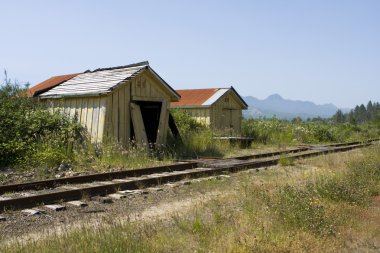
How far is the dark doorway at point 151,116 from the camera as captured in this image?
17.0 m

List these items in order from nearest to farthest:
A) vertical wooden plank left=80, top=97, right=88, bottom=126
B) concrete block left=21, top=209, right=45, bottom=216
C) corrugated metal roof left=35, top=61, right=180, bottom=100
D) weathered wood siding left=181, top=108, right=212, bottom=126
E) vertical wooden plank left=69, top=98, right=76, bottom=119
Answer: concrete block left=21, top=209, right=45, bottom=216 → corrugated metal roof left=35, top=61, right=180, bottom=100 → vertical wooden plank left=80, top=97, right=88, bottom=126 → vertical wooden plank left=69, top=98, right=76, bottom=119 → weathered wood siding left=181, top=108, right=212, bottom=126

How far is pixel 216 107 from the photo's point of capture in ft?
78.3

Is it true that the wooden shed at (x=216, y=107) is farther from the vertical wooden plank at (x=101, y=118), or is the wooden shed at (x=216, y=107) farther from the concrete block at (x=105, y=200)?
the concrete block at (x=105, y=200)

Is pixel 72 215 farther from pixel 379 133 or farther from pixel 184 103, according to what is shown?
pixel 379 133

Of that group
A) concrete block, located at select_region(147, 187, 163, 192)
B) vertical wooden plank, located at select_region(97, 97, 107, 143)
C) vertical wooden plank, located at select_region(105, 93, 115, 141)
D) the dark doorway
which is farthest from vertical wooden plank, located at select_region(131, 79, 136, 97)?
concrete block, located at select_region(147, 187, 163, 192)

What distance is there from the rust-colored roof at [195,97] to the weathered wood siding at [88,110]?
9.47 meters

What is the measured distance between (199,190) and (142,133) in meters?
6.34

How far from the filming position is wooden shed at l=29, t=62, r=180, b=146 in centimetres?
1389

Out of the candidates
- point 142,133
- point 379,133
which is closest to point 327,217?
point 142,133

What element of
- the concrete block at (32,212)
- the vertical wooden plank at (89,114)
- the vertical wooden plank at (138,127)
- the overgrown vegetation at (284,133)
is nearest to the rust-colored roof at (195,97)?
the overgrown vegetation at (284,133)

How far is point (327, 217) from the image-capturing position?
5816 mm

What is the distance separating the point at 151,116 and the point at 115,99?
4.00 m

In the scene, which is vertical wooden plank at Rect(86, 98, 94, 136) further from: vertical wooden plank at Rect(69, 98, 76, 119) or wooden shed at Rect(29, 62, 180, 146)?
vertical wooden plank at Rect(69, 98, 76, 119)

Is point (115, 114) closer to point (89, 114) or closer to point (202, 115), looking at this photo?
point (89, 114)
